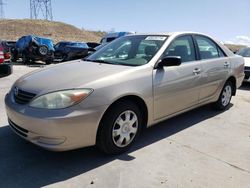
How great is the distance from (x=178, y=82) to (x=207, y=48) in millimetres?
1356

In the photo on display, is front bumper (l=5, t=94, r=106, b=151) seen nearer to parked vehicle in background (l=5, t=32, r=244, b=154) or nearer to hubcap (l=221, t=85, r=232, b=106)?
parked vehicle in background (l=5, t=32, r=244, b=154)

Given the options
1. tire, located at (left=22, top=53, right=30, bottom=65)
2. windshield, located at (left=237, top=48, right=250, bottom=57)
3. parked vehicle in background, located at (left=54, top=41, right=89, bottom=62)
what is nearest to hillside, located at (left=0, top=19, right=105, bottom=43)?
parked vehicle in background, located at (left=54, top=41, right=89, bottom=62)

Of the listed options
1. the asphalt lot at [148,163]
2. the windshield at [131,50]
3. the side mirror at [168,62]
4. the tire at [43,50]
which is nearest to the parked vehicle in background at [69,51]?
the tire at [43,50]

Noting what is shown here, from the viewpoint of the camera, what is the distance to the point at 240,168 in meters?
3.42

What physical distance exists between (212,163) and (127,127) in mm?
1134

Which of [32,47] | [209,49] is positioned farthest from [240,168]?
[32,47]

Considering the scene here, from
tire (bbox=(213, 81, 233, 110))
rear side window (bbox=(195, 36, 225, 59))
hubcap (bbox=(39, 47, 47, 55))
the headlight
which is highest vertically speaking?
rear side window (bbox=(195, 36, 225, 59))

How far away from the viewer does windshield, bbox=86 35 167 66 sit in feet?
13.3

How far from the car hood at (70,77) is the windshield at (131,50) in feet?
0.96

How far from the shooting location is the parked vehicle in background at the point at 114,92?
10.1ft

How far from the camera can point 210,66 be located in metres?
4.96

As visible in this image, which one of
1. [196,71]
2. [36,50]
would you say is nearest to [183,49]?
[196,71]

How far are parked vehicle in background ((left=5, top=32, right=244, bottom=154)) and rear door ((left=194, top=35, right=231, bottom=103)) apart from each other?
0.06 feet

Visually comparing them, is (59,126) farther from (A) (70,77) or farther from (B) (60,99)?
(A) (70,77)
